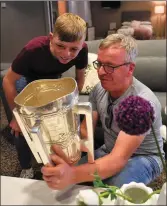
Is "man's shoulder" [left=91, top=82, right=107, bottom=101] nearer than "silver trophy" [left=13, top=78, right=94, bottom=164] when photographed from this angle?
No

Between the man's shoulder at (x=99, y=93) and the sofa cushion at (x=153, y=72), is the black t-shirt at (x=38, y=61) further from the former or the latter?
the sofa cushion at (x=153, y=72)

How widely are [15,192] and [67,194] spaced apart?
140mm

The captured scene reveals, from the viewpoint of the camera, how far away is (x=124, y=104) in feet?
1.71

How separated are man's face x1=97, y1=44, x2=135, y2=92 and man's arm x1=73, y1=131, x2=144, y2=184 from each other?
21cm

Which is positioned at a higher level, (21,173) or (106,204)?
(106,204)

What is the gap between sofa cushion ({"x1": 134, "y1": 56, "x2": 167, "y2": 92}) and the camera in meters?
2.23

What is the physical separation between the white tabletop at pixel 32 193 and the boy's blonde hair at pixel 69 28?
662 millimetres

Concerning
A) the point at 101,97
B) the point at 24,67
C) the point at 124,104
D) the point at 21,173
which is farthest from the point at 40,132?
the point at 21,173

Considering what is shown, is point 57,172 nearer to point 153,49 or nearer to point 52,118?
point 52,118

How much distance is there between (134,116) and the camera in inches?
19.8

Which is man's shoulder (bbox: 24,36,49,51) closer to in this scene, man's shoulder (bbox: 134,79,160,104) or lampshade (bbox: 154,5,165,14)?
man's shoulder (bbox: 134,79,160,104)

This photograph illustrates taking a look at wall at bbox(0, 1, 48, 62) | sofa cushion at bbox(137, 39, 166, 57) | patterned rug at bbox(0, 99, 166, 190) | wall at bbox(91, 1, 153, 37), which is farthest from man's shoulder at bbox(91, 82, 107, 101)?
wall at bbox(91, 1, 153, 37)

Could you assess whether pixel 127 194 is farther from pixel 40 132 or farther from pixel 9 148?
pixel 9 148

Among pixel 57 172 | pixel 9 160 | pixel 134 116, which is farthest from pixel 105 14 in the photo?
pixel 134 116
